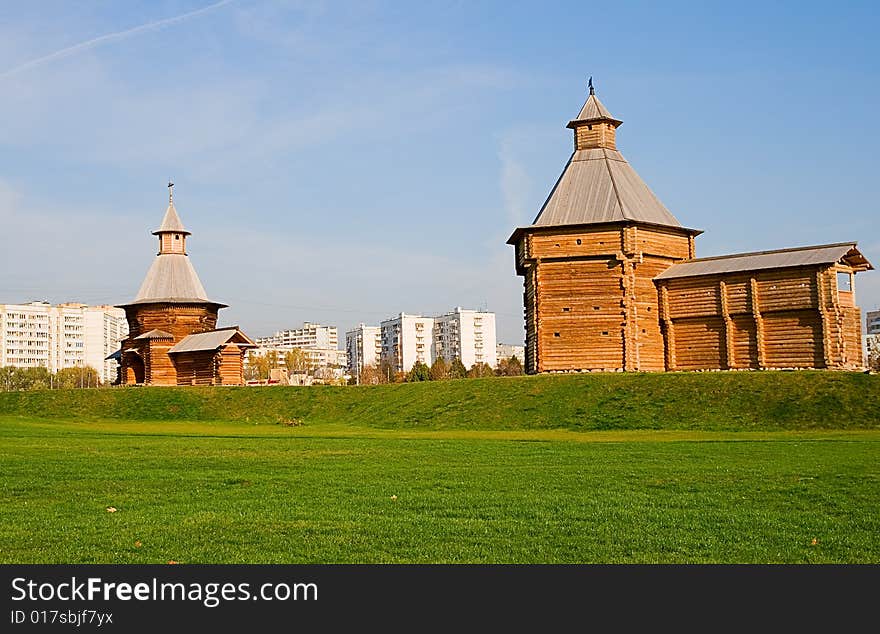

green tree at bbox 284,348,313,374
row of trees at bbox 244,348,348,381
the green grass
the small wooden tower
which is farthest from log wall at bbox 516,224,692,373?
green tree at bbox 284,348,313,374

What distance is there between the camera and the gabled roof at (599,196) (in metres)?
40.9

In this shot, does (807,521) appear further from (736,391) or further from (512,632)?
(736,391)

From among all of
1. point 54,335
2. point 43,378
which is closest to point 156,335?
point 43,378

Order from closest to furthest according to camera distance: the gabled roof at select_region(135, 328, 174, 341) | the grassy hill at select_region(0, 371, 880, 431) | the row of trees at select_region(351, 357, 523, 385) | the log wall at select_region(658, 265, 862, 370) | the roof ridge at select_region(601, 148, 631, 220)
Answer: the grassy hill at select_region(0, 371, 880, 431), the log wall at select_region(658, 265, 862, 370), the roof ridge at select_region(601, 148, 631, 220), the gabled roof at select_region(135, 328, 174, 341), the row of trees at select_region(351, 357, 523, 385)

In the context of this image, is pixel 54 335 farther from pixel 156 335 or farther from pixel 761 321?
pixel 761 321

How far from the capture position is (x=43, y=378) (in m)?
112

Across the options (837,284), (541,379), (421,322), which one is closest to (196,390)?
(541,379)

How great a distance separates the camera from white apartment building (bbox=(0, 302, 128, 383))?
410 feet

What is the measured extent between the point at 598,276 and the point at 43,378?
9134cm

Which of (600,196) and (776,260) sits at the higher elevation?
(600,196)

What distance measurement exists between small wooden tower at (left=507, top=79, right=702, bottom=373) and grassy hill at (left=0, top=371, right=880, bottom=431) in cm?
397

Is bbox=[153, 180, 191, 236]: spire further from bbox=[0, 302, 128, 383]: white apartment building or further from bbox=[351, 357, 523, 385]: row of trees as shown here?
bbox=[0, 302, 128, 383]: white apartment building

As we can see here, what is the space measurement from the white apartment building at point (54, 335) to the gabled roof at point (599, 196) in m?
94.1

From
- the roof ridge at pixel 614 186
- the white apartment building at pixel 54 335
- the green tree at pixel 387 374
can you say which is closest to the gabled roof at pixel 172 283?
the roof ridge at pixel 614 186
